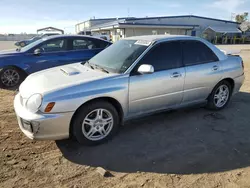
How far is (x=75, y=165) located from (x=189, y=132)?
207 centimetres

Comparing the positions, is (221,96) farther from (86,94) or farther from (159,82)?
(86,94)

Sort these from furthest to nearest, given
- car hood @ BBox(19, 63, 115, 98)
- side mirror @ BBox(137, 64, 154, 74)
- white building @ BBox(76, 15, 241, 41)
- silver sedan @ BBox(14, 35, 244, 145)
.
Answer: white building @ BBox(76, 15, 241, 41)
side mirror @ BBox(137, 64, 154, 74)
car hood @ BBox(19, 63, 115, 98)
silver sedan @ BBox(14, 35, 244, 145)

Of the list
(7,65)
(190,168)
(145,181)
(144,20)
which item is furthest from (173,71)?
(144,20)

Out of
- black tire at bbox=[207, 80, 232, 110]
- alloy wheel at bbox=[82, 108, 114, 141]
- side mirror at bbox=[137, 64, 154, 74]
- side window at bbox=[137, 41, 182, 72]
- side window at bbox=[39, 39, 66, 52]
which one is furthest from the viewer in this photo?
side window at bbox=[39, 39, 66, 52]

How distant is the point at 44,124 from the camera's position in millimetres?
3033

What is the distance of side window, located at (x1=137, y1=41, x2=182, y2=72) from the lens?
392 centimetres

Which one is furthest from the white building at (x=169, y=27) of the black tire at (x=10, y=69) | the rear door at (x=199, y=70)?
the rear door at (x=199, y=70)

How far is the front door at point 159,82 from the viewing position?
146 inches

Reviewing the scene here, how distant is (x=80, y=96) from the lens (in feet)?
10.5

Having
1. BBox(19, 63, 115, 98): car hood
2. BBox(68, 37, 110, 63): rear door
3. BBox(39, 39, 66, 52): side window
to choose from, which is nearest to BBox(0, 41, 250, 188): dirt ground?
BBox(19, 63, 115, 98): car hood

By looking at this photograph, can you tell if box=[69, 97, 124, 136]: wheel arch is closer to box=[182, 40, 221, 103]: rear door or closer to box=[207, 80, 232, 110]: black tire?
box=[182, 40, 221, 103]: rear door

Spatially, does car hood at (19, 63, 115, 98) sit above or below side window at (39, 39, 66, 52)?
below

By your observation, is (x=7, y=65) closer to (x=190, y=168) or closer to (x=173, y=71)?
(x=173, y=71)

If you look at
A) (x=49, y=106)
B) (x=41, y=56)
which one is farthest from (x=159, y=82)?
(x=41, y=56)
